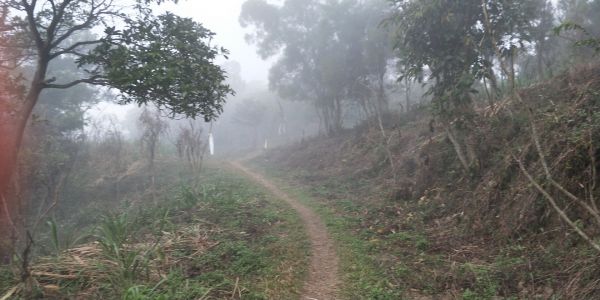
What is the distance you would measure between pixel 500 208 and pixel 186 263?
6168 millimetres

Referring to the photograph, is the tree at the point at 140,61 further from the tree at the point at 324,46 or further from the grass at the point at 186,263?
the tree at the point at 324,46

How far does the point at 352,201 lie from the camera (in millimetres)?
12953

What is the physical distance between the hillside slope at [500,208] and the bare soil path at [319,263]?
33.7 inches

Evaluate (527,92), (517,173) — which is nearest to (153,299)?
(517,173)

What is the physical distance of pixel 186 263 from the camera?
7.53 m

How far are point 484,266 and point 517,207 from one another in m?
1.76

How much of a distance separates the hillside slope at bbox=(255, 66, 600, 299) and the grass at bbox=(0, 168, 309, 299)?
5.92 ft

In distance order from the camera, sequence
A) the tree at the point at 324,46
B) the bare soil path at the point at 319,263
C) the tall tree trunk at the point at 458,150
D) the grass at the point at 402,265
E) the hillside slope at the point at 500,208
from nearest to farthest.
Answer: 1. the hillside slope at the point at 500,208
2. the grass at the point at 402,265
3. the bare soil path at the point at 319,263
4. the tall tree trunk at the point at 458,150
5. the tree at the point at 324,46

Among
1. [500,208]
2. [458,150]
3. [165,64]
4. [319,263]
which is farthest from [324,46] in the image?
[319,263]

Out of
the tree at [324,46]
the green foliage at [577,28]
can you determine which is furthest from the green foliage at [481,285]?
the tree at [324,46]

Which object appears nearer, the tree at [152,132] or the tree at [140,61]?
the tree at [140,61]

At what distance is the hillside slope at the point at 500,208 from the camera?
5711mm

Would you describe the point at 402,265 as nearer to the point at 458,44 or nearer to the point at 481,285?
the point at 481,285

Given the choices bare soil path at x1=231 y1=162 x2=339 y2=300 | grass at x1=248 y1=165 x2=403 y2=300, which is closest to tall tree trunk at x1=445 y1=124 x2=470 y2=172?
grass at x1=248 y1=165 x2=403 y2=300
